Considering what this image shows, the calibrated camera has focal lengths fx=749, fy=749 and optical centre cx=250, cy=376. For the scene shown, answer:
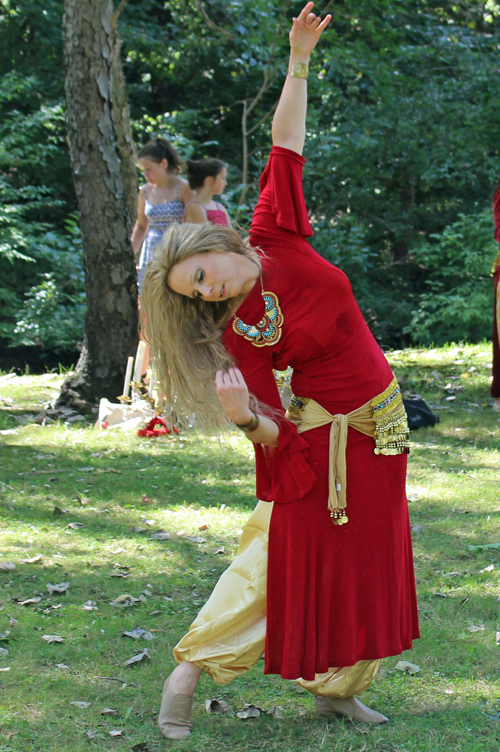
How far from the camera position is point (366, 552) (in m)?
2.30

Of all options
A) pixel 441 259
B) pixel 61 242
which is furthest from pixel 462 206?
pixel 61 242

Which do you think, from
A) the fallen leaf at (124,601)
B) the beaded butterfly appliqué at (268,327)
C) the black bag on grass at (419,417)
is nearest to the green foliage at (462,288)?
the black bag on grass at (419,417)

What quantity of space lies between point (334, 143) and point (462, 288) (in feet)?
10.1

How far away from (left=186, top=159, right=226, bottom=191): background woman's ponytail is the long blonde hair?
12.4 feet

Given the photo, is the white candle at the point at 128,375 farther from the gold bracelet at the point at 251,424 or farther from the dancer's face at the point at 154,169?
the gold bracelet at the point at 251,424

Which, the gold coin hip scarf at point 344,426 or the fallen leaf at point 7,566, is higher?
the gold coin hip scarf at point 344,426

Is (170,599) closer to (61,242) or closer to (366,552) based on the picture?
(366,552)

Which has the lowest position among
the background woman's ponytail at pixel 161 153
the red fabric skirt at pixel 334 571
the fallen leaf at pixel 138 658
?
the fallen leaf at pixel 138 658

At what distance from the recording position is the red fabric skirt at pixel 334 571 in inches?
89.8

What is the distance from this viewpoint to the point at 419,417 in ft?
21.1

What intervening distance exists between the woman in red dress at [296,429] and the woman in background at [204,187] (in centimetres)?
361

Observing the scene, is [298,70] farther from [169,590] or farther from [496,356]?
[496,356]

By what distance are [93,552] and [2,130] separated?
32.4 feet

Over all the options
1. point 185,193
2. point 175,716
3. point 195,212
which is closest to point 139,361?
point 195,212
